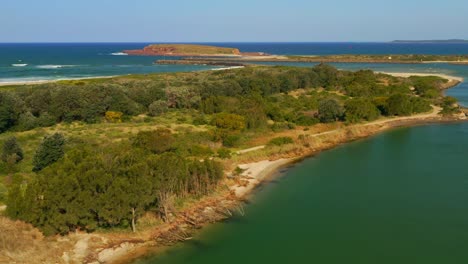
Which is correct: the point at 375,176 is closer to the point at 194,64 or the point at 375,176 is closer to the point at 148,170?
the point at 148,170

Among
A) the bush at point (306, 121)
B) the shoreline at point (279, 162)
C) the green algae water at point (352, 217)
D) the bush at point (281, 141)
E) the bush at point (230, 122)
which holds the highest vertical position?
the bush at point (230, 122)

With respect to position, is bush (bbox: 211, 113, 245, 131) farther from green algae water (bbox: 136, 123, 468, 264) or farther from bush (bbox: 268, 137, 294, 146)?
green algae water (bbox: 136, 123, 468, 264)

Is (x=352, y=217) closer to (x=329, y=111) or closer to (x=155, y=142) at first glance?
(x=155, y=142)

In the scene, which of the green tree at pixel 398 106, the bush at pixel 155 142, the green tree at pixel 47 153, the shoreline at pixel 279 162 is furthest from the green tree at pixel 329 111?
the green tree at pixel 47 153

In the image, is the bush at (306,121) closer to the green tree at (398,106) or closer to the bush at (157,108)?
the green tree at (398,106)

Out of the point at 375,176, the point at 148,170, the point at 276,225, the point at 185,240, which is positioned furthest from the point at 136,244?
the point at 375,176

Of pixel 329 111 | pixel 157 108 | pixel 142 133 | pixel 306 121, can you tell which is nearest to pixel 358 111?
pixel 329 111
